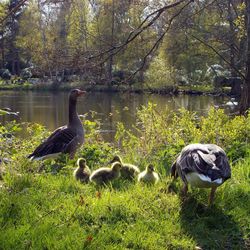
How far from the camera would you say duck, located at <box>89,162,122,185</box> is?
5.64 m

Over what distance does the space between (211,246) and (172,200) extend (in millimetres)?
884

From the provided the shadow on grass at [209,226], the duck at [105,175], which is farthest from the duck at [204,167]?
the duck at [105,175]

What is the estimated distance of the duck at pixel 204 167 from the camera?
4.41 meters

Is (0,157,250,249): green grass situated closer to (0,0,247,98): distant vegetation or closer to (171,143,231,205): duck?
(171,143,231,205): duck

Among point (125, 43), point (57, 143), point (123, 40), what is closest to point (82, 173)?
point (57, 143)

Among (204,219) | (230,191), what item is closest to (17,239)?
(204,219)

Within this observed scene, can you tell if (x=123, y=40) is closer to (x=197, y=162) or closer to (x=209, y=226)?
(x=197, y=162)

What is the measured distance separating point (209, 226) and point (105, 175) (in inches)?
65.8

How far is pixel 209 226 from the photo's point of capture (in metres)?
4.60

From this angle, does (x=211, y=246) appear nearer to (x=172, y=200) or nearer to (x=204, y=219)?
(x=204, y=219)

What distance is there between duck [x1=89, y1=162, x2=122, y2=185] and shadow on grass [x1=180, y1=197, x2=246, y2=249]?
1.20 metres

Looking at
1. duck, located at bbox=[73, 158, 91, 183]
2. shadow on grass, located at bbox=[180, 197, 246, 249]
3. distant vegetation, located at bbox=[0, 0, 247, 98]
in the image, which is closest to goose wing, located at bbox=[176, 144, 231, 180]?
shadow on grass, located at bbox=[180, 197, 246, 249]

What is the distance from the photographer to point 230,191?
529 centimetres

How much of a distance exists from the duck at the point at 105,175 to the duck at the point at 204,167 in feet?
3.25
